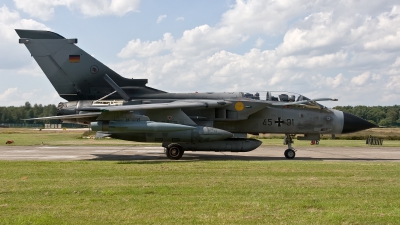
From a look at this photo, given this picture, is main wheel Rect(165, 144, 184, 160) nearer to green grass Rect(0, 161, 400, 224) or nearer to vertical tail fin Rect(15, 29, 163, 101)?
vertical tail fin Rect(15, 29, 163, 101)

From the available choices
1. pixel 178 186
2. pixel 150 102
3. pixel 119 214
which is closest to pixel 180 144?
pixel 150 102

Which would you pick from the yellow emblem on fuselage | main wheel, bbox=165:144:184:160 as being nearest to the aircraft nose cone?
the yellow emblem on fuselage

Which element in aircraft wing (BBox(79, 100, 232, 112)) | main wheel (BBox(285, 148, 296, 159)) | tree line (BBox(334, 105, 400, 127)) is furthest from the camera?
tree line (BBox(334, 105, 400, 127))

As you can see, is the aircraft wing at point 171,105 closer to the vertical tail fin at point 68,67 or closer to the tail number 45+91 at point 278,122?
the tail number 45+91 at point 278,122

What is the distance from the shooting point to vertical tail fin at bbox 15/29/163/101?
18188 millimetres

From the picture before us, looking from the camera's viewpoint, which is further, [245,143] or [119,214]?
[245,143]

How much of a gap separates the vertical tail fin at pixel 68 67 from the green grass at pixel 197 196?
7.16m

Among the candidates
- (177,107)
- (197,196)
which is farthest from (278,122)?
(197,196)

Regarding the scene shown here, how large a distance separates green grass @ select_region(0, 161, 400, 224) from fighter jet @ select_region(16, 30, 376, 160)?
544 centimetres

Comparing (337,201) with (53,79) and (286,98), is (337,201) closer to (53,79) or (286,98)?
(286,98)

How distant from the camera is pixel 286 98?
59.6ft

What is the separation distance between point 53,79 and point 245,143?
8483 mm

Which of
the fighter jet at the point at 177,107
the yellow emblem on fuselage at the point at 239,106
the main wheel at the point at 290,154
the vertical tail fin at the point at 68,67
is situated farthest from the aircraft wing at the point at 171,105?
the main wheel at the point at 290,154

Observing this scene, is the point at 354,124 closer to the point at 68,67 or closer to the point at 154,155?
the point at 154,155
